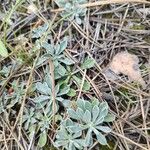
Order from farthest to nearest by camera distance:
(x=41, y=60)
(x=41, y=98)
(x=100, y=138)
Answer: (x=41, y=60) < (x=41, y=98) < (x=100, y=138)

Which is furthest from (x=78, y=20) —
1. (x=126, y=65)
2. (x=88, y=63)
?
(x=126, y=65)

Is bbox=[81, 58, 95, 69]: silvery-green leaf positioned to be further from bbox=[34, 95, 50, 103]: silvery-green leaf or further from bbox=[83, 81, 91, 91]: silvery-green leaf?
bbox=[34, 95, 50, 103]: silvery-green leaf

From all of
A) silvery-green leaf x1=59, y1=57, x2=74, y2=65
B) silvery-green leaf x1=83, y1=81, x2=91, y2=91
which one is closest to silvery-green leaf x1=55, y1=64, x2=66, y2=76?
silvery-green leaf x1=59, y1=57, x2=74, y2=65

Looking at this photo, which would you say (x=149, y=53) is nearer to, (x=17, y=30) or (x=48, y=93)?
(x=48, y=93)

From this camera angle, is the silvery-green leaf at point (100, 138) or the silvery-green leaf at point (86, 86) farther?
the silvery-green leaf at point (86, 86)

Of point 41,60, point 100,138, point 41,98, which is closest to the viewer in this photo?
point 100,138

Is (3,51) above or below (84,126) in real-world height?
above

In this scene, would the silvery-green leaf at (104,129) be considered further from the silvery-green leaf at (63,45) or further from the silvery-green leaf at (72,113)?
the silvery-green leaf at (63,45)

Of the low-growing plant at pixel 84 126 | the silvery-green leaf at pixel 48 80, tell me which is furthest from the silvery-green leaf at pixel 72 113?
the silvery-green leaf at pixel 48 80

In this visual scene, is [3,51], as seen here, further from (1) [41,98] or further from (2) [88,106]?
(2) [88,106]

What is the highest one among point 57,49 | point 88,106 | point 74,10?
point 74,10
